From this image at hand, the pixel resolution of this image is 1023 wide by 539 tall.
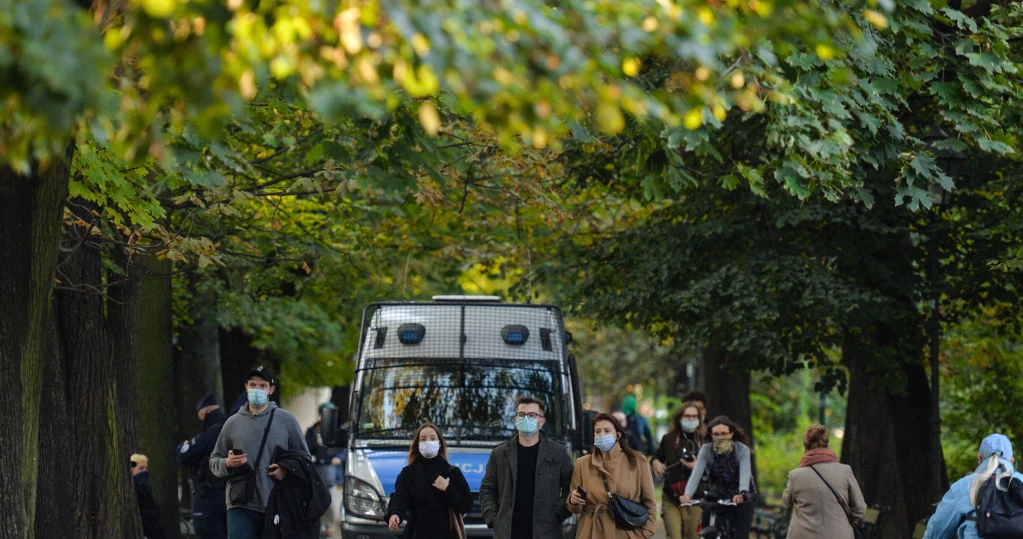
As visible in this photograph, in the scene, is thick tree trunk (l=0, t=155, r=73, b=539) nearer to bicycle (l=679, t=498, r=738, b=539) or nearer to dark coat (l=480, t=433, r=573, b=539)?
dark coat (l=480, t=433, r=573, b=539)

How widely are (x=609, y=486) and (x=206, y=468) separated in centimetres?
449

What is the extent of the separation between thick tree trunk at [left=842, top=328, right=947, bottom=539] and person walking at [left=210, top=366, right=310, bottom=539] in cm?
847

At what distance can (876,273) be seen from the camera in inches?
655

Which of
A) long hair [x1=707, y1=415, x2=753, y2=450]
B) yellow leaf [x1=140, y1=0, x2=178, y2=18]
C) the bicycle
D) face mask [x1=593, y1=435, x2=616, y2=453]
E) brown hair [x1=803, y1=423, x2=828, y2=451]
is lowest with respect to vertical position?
the bicycle

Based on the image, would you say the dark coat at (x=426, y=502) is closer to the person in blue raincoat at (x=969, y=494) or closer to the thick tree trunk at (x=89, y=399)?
the person in blue raincoat at (x=969, y=494)

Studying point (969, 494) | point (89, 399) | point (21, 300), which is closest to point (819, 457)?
point (969, 494)

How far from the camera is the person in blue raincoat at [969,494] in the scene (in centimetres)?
963

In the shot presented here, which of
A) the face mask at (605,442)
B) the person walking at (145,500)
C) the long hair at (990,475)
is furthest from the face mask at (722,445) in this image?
the person walking at (145,500)

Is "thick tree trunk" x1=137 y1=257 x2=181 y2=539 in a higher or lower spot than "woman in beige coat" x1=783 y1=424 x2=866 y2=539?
higher

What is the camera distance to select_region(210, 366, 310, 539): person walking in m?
11.1

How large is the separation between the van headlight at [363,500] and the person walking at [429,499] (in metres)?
2.31

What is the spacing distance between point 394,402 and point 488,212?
23.3ft

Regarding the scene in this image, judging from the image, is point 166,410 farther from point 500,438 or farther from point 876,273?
point 876,273

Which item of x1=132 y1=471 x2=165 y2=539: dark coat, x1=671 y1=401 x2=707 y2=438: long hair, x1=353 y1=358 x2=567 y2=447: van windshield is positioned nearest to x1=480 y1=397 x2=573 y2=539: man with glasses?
x1=353 y1=358 x2=567 y2=447: van windshield
